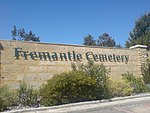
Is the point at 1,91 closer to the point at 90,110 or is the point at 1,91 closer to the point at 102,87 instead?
the point at 90,110

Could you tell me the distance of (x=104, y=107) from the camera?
11445 mm

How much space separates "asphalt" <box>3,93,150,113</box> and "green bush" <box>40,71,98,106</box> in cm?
66

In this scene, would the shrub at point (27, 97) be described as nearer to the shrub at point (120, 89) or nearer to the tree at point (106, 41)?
the shrub at point (120, 89)

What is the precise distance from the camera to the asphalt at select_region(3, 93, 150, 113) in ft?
35.2

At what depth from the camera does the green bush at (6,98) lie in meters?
11.2

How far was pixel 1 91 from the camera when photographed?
458 inches

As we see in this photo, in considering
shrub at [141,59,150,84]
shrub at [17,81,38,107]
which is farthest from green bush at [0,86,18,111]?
shrub at [141,59,150,84]

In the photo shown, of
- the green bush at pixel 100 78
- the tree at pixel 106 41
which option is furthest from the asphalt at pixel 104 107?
the tree at pixel 106 41

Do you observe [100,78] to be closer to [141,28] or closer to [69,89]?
[69,89]

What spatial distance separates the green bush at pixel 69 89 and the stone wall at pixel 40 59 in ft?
8.02

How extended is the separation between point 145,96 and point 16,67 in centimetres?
715

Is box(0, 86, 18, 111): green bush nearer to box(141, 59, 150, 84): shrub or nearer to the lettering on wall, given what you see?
the lettering on wall

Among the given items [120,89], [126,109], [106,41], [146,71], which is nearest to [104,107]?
[126,109]

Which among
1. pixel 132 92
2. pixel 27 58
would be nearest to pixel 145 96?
pixel 132 92
